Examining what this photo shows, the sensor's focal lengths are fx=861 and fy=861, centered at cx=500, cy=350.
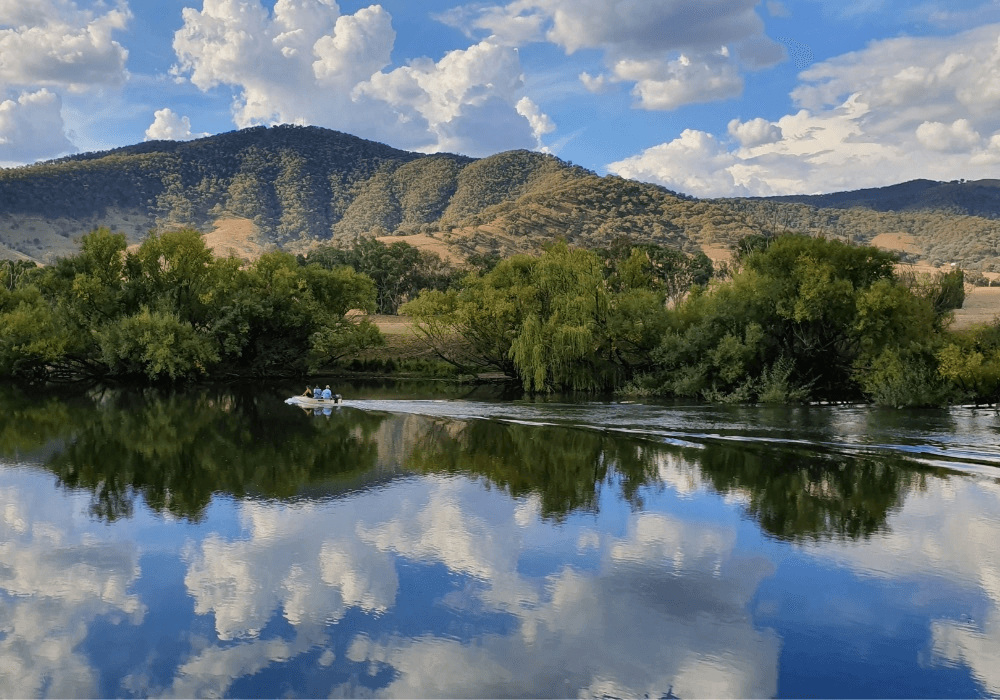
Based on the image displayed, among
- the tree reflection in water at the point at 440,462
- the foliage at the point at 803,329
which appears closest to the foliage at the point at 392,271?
the foliage at the point at 803,329

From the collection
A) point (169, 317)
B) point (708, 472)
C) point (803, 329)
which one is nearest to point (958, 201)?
point (803, 329)

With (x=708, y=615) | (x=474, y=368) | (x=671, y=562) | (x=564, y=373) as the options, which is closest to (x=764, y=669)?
(x=708, y=615)

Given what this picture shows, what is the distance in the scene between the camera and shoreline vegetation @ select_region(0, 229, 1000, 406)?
120 feet

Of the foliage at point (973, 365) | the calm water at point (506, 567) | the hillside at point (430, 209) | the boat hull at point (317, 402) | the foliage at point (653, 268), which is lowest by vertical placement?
the calm water at point (506, 567)

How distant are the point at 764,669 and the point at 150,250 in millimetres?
47975

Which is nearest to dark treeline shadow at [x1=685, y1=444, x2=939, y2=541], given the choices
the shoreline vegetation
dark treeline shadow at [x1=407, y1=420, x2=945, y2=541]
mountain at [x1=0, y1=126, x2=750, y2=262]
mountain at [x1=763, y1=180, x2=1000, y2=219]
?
dark treeline shadow at [x1=407, y1=420, x2=945, y2=541]

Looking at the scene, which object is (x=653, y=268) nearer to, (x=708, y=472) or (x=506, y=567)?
(x=708, y=472)

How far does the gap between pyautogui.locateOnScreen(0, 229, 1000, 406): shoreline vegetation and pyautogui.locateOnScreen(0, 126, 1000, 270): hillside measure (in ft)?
194

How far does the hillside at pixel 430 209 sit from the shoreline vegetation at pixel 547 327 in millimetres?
59104

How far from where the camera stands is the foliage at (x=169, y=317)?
47.8 meters

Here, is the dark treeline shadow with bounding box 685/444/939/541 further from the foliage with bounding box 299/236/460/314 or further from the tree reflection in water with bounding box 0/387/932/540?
the foliage with bounding box 299/236/460/314

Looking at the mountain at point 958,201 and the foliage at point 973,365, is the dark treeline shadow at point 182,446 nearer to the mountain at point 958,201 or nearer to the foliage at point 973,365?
the foliage at point 973,365

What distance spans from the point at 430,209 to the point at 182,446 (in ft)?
482

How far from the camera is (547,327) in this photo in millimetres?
43562
